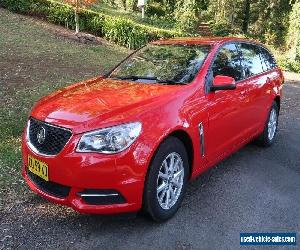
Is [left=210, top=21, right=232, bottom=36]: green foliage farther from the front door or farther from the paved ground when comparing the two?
the paved ground

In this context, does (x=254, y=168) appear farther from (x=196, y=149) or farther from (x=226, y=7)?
(x=226, y=7)

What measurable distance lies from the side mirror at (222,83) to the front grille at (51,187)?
76.2 inches

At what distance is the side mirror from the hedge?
1337 centimetres

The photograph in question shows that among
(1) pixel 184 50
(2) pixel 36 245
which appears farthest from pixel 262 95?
(2) pixel 36 245

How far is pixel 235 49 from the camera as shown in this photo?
574 centimetres

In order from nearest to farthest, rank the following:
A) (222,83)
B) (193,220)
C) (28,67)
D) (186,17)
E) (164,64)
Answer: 1. (193,220)
2. (222,83)
3. (164,64)
4. (28,67)
5. (186,17)

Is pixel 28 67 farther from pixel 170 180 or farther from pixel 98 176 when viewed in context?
pixel 98 176

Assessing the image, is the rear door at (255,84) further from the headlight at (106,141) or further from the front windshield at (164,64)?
the headlight at (106,141)

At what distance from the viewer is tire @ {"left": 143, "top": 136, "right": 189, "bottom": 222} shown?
3910mm

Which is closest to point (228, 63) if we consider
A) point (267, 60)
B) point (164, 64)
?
point (164, 64)

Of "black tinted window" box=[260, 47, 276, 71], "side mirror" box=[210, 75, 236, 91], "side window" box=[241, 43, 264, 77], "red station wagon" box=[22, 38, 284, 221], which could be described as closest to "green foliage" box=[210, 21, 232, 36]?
"black tinted window" box=[260, 47, 276, 71]

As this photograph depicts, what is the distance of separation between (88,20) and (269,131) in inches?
522

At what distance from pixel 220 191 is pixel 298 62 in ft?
56.9

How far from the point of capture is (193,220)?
433cm
